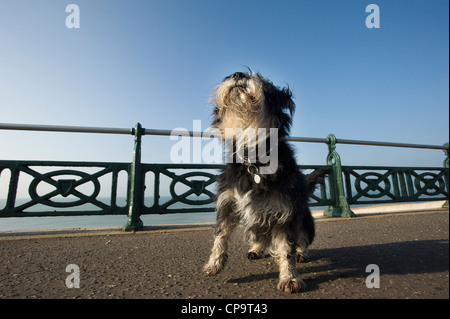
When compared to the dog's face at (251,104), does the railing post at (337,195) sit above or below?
below

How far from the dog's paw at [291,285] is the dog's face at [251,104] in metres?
1.38

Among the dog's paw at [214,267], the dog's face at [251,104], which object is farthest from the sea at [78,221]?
the dog's face at [251,104]

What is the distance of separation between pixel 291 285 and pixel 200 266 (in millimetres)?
894

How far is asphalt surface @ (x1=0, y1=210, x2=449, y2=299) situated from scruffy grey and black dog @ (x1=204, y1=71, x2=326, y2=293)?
0.21m

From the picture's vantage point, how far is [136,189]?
12.5 feet

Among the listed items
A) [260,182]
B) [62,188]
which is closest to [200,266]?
[260,182]

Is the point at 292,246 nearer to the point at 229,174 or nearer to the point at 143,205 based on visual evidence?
the point at 229,174

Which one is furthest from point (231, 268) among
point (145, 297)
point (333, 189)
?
point (333, 189)

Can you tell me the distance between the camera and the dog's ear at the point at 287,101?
102 inches

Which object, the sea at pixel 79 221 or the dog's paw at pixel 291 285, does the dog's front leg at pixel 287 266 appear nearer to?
the dog's paw at pixel 291 285

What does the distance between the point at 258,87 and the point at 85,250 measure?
270 cm

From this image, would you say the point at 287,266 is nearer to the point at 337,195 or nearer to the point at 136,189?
the point at 136,189

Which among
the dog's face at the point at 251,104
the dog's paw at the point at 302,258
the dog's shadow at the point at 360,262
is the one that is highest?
the dog's face at the point at 251,104

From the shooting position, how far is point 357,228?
3.77 metres
